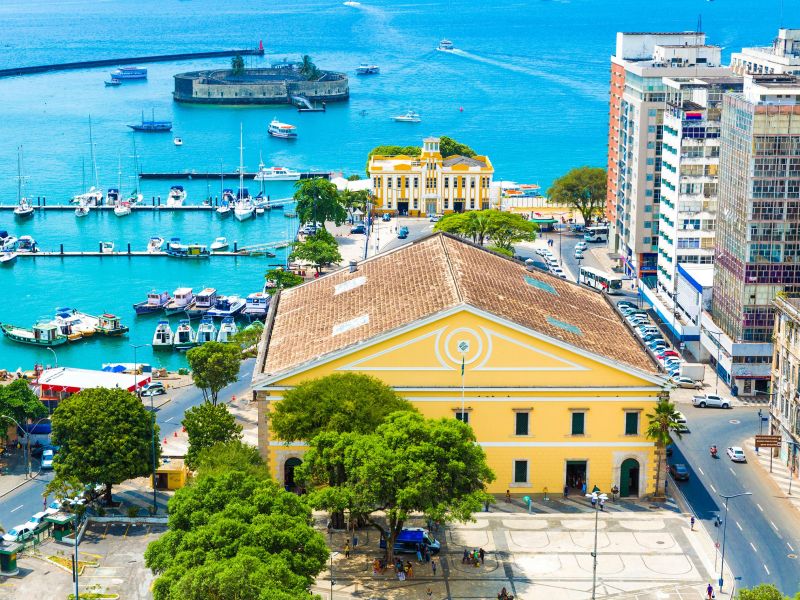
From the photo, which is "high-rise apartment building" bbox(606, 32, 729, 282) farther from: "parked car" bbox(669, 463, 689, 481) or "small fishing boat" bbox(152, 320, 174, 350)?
"parked car" bbox(669, 463, 689, 481)

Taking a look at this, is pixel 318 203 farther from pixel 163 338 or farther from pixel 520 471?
pixel 520 471

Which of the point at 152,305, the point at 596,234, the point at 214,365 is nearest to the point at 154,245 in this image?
the point at 152,305

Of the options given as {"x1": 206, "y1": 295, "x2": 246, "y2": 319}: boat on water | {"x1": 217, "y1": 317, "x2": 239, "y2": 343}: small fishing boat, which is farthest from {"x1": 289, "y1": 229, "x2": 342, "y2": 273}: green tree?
{"x1": 217, "y1": 317, "x2": 239, "y2": 343}: small fishing boat

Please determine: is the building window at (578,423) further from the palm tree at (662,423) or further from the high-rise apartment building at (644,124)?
the high-rise apartment building at (644,124)

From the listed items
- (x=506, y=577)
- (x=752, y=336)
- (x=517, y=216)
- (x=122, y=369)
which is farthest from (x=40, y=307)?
(x=506, y=577)

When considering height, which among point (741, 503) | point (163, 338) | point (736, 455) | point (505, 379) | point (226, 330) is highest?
point (505, 379)

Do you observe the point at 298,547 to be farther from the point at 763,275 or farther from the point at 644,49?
the point at 644,49
